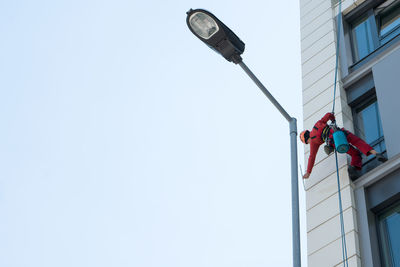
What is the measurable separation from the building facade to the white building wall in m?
0.02

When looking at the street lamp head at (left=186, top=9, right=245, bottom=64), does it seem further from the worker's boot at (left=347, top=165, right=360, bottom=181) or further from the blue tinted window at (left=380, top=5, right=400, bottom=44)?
the blue tinted window at (left=380, top=5, right=400, bottom=44)

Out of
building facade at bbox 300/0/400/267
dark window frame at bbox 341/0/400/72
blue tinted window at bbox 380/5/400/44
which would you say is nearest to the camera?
building facade at bbox 300/0/400/267

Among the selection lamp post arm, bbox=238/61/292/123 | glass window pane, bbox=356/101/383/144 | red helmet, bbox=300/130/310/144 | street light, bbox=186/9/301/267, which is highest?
glass window pane, bbox=356/101/383/144

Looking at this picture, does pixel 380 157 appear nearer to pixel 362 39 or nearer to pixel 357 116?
pixel 357 116

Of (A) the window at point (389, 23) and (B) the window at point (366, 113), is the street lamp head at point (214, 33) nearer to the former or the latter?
(B) the window at point (366, 113)

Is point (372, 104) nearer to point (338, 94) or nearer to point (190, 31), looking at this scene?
point (338, 94)

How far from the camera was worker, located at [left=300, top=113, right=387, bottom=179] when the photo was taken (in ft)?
40.6

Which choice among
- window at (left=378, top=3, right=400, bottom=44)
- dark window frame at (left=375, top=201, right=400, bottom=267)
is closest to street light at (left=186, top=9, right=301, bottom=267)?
dark window frame at (left=375, top=201, right=400, bottom=267)

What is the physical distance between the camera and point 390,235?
11266 mm

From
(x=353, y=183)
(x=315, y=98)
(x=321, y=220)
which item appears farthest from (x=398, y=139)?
(x=315, y=98)

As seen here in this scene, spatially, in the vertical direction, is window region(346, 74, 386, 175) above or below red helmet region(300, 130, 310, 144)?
above

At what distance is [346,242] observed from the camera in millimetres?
11164

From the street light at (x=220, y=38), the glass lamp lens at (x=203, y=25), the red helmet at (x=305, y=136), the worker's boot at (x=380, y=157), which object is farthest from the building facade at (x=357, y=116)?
the glass lamp lens at (x=203, y=25)

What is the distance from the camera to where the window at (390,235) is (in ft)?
35.7
